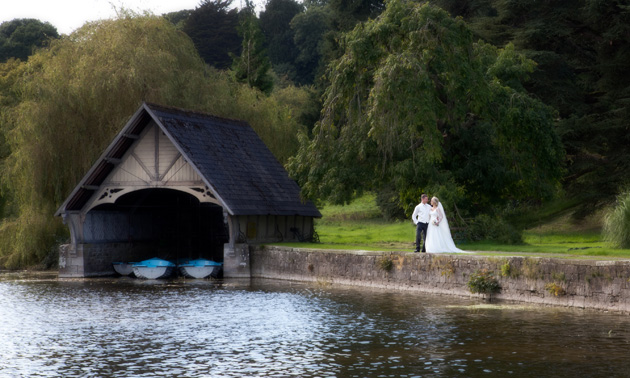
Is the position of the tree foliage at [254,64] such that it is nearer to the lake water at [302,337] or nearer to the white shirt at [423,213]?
the white shirt at [423,213]

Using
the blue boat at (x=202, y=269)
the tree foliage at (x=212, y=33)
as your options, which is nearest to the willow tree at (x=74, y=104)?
the blue boat at (x=202, y=269)

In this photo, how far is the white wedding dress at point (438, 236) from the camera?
2320cm

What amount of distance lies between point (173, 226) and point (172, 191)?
5.02 ft

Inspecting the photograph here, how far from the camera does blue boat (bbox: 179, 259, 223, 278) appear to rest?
2894cm

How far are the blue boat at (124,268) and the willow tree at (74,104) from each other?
2905 millimetres

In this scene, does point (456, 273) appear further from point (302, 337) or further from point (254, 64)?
point (254, 64)

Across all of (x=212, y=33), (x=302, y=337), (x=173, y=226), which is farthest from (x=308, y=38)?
(x=302, y=337)

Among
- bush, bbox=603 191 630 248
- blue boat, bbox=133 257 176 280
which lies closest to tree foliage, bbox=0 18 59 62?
blue boat, bbox=133 257 176 280

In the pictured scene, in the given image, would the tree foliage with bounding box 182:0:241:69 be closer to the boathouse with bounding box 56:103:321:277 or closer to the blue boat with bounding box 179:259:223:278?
the boathouse with bounding box 56:103:321:277

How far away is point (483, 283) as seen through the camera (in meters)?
20.3

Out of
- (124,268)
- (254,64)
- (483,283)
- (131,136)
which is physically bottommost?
(124,268)

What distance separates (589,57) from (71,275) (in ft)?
81.8

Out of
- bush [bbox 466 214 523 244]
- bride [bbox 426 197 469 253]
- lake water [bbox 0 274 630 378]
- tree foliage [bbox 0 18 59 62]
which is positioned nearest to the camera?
lake water [bbox 0 274 630 378]

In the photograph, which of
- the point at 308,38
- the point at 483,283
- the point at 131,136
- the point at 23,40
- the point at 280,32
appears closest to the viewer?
the point at 483,283
